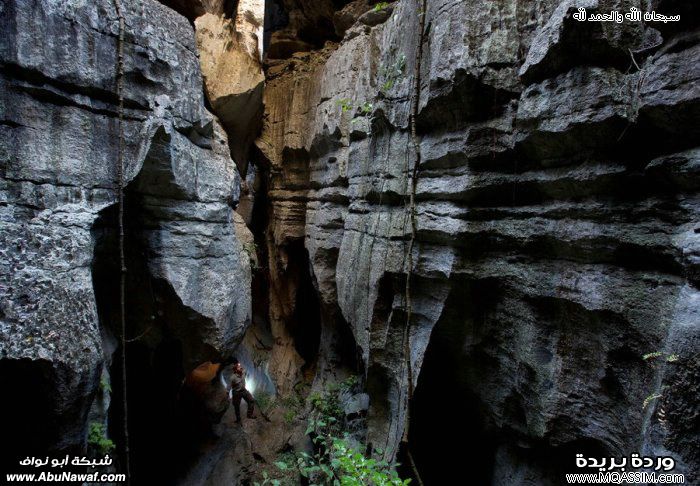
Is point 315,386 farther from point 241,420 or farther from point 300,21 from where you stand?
point 300,21

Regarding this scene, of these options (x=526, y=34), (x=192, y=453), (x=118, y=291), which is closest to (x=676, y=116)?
(x=526, y=34)

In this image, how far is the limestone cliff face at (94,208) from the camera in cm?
443

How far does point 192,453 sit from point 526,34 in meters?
9.55

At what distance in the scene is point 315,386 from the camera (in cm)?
1006

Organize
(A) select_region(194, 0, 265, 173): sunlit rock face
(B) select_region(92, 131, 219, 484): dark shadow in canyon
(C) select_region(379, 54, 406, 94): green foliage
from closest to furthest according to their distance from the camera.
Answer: (B) select_region(92, 131, 219, 484): dark shadow in canyon → (C) select_region(379, 54, 406, 94): green foliage → (A) select_region(194, 0, 265, 173): sunlit rock face

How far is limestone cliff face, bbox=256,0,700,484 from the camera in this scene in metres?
3.28

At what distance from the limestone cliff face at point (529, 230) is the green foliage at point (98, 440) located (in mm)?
3762

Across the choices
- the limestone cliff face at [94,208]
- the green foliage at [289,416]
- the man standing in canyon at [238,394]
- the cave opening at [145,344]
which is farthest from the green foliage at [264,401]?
the limestone cliff face at [94,208]

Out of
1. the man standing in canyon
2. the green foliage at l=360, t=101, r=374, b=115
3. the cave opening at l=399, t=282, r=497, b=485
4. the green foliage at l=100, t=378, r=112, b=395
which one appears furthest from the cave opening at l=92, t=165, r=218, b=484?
the green foliage at l=360, t=101, r=374, b=115

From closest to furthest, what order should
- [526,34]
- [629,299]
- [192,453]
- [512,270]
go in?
[629,299]
[526,34]
[512,270]
[192,453]

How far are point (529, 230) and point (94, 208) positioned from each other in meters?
5.33

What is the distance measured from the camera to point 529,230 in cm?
452

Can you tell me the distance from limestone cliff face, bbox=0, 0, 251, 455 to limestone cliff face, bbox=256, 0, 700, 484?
8.67ft

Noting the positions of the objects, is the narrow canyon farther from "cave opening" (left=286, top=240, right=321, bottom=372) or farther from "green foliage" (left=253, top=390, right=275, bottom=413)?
"cave opening" (left=286, top=240, right=321, bottom=372)
